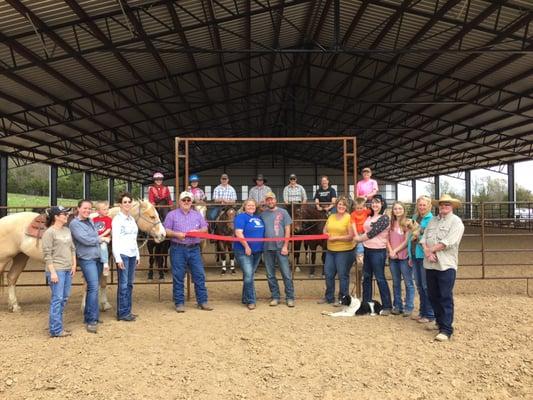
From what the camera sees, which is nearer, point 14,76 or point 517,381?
point 517,381

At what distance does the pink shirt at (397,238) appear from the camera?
5.51 meters

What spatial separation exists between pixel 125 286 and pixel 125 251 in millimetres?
472

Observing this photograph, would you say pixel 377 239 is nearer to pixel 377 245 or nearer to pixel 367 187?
pixel 377 245

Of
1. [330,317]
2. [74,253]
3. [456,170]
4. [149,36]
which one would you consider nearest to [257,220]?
[330,317]

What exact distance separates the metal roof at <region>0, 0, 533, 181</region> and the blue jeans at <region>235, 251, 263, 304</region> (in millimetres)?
5803

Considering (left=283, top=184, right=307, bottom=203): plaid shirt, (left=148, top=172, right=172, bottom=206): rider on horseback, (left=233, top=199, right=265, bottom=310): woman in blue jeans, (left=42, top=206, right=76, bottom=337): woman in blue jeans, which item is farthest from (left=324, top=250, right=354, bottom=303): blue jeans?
(left=42, top=206, right=76, bottom=337): woman in blue jeans

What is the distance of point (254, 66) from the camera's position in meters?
16.0

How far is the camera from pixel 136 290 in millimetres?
7719

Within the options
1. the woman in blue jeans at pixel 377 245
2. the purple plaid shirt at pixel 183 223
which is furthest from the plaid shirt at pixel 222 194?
the woman in blue jeans at pixel 377 245

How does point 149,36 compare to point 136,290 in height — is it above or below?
above

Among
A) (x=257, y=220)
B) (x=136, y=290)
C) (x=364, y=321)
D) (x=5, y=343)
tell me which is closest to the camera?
(x=5, y=343)

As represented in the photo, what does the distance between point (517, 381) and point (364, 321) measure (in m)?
2.03

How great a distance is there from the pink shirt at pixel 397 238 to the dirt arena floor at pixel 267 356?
2.85 ft

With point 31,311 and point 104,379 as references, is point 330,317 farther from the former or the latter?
point 31,311
